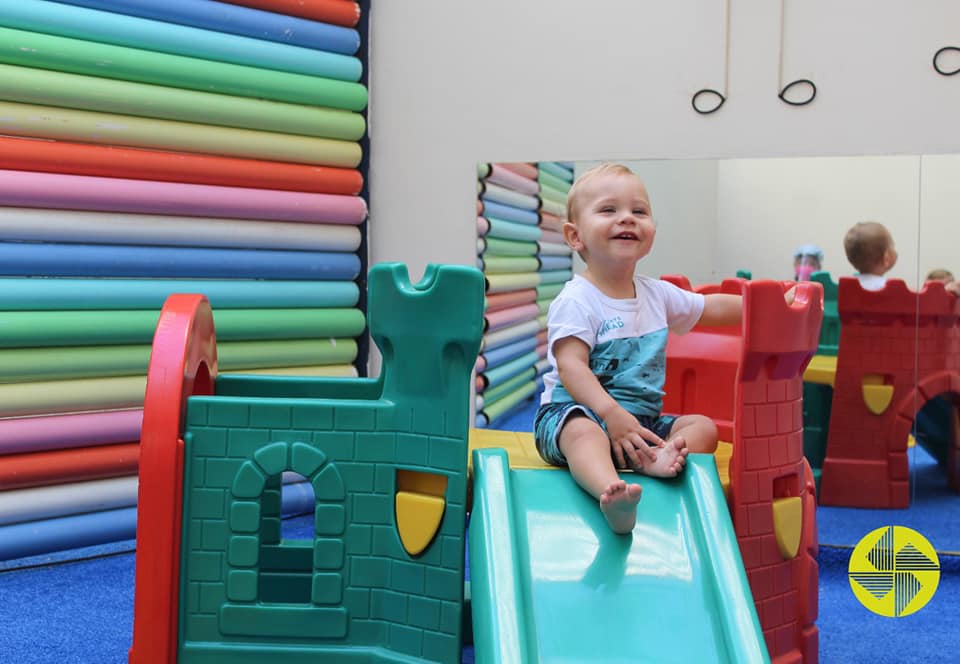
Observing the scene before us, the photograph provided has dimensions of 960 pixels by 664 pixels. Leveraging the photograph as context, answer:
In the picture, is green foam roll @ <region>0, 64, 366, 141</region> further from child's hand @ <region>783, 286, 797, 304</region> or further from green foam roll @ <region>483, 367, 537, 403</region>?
child's hand @ <region>783, 286, 797, 304</region>

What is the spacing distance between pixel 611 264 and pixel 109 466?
5.98 ft

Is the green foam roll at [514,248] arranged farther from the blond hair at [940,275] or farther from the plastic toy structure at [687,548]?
the plastic toy structure at [687,548]

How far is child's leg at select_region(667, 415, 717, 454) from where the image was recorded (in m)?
2.28

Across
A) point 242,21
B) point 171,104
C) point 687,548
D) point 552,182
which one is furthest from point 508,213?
point 687,548

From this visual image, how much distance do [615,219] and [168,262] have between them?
171cm

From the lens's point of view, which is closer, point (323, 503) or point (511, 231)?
point (323, 503)

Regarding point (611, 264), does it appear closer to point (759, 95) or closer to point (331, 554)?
point (331, 554)

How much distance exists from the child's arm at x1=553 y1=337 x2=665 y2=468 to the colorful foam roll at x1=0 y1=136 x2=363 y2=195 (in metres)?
1.69

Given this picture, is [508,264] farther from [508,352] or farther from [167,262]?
[167,262]

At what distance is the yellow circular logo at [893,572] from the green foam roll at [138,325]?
2028 mm

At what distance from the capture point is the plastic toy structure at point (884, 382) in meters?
3.21

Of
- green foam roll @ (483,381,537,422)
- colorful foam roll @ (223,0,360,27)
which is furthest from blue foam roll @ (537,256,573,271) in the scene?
colorful foam roll @ (223,0,360,27)

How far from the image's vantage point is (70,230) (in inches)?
124

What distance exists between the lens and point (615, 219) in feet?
7.61
